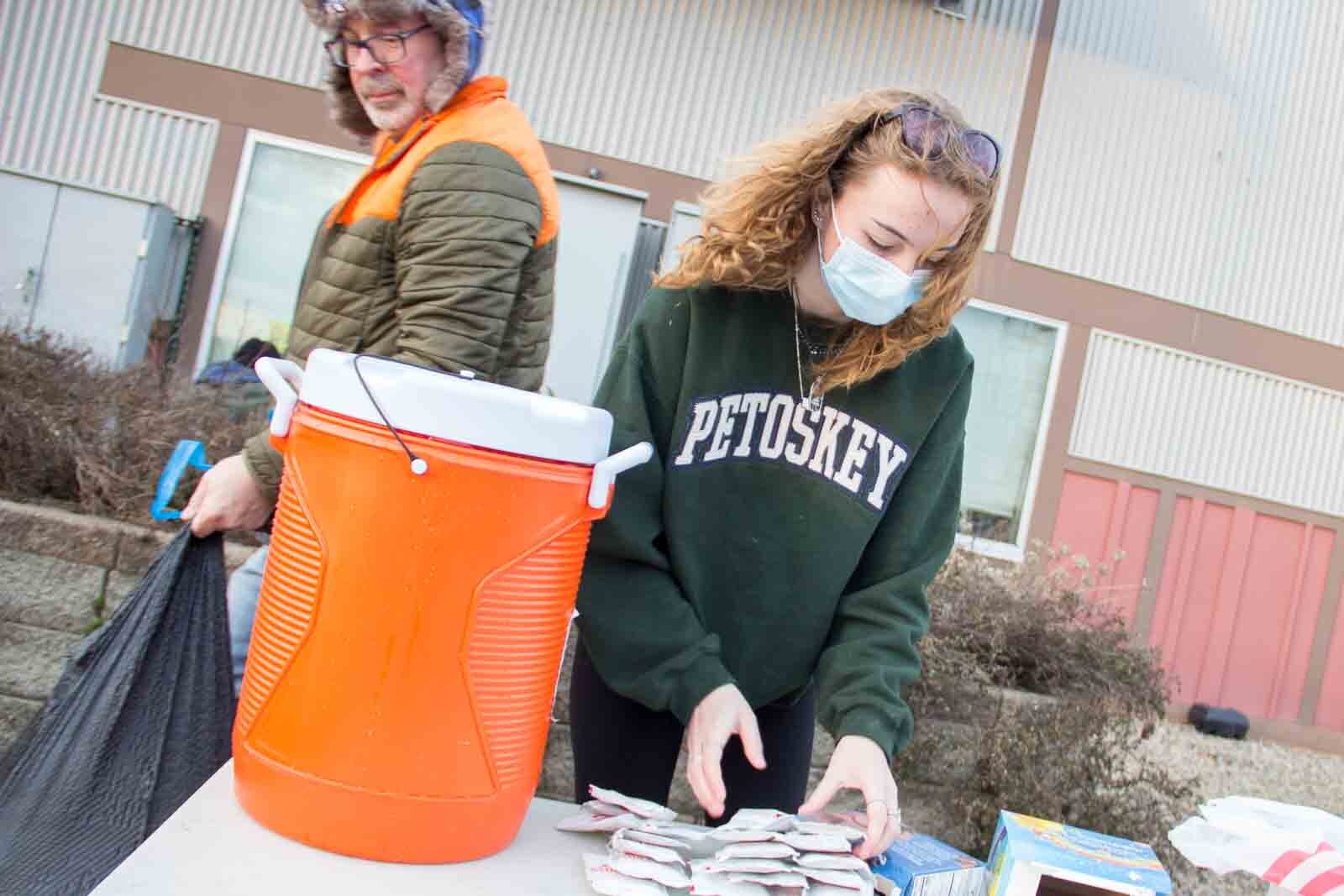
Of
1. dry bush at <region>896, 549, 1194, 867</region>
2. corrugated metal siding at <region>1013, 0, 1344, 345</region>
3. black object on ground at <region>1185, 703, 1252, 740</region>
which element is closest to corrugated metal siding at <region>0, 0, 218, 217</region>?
dry bush at <region>896, 549, 1194, 867</region>

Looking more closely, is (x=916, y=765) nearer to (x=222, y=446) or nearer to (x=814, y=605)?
(x=814, y=605)

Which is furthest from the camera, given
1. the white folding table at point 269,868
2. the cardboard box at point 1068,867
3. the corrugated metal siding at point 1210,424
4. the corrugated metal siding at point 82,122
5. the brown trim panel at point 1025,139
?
the corrugated metal siding at point 1210,424

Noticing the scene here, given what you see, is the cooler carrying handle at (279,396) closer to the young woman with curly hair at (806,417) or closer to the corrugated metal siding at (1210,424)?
the young woman with curly hair at (806,417)

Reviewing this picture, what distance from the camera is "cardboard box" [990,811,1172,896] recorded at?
1.16 m

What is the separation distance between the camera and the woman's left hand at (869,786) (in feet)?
3.94

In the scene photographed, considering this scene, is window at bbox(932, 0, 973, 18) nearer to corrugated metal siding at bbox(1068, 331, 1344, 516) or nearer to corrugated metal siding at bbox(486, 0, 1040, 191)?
corrugated metal siding at bbox(486, 0, 1040, 191)

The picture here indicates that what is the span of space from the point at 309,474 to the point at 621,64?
608cm

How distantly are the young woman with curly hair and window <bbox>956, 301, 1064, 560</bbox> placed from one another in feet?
18.8

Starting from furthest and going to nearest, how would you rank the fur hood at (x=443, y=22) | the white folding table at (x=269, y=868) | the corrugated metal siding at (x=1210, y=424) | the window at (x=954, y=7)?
1. the corrugated metal siding at (x=1210, y=424)
2. the window at (x=954, y=7)
3. the fur hood at (x=443, y=22)
4. the white folding table at (x=269, y=868)

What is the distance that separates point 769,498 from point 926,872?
0.50 m

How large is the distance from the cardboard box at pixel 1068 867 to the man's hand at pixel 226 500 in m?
1.00

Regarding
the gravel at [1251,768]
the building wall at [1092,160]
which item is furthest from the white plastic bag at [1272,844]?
the building wall at [1092,160]

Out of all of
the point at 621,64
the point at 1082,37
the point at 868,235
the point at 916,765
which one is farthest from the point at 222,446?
the point at 1082,37

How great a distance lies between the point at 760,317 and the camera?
1.50 m
